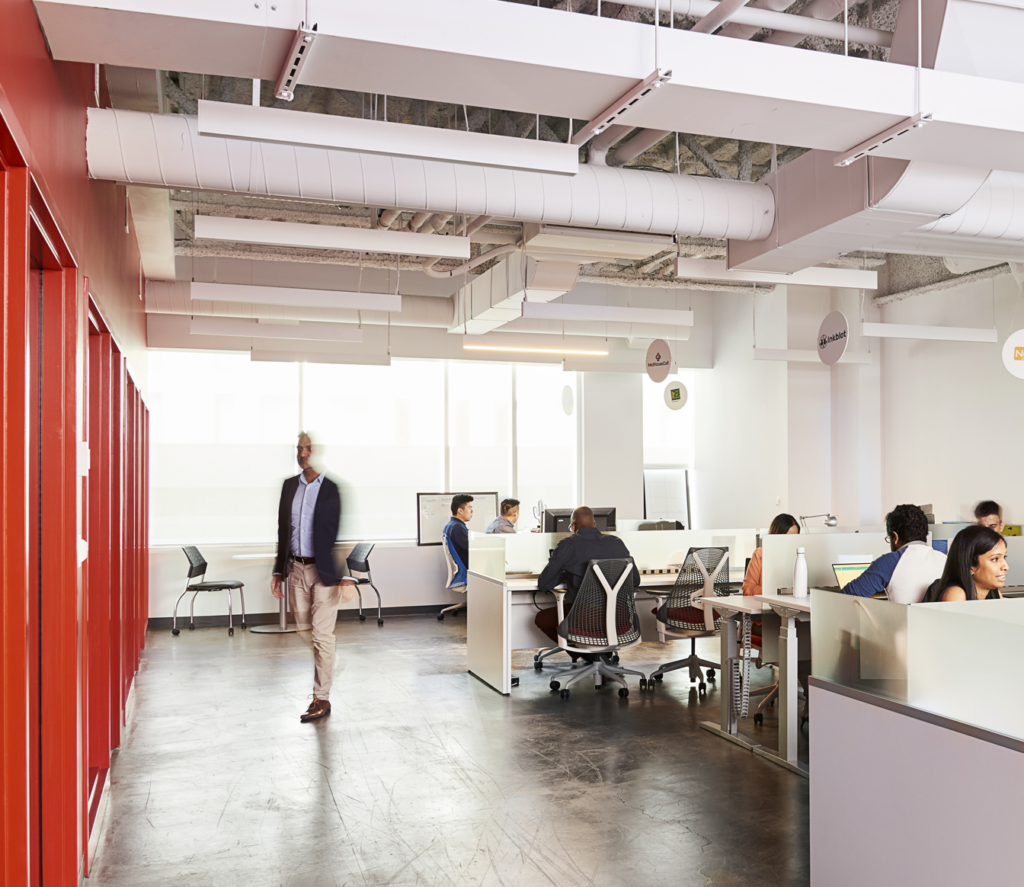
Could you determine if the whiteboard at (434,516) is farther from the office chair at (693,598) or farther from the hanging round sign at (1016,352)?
the hanging round sign at (1016,352)

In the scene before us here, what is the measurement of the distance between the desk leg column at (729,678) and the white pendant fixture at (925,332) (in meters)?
3.57

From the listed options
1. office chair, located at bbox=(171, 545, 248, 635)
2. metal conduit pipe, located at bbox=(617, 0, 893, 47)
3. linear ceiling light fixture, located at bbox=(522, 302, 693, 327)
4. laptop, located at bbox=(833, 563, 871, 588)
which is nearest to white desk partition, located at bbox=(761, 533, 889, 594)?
laptop, located at bbox=(833, 563, 871, 588)

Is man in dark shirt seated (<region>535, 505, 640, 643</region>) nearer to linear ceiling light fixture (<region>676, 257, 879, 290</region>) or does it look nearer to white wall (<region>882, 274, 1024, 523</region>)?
linear ceiling light fixture (<region>676, 257, 879, 290</region>)

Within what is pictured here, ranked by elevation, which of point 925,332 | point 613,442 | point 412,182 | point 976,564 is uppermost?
point 412,182

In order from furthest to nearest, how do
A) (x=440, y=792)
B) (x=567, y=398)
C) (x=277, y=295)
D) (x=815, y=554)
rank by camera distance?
(x=567, y=398) → (x=277, y=295) → (x=815, y=554) → (x=440, y=792)

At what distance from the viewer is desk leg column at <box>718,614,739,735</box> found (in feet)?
17.8

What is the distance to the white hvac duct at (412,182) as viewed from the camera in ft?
13.5

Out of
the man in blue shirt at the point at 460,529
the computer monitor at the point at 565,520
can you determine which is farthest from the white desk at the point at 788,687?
the man in blue shirt at the point at 460,529

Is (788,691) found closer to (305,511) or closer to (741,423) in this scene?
(305,511)

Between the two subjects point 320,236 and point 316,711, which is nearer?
point 320,236

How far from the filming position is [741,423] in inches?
464

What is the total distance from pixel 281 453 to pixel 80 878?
7.92 m

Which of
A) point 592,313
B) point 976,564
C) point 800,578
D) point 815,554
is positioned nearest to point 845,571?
point 815,554

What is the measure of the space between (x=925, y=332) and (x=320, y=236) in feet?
18.3
